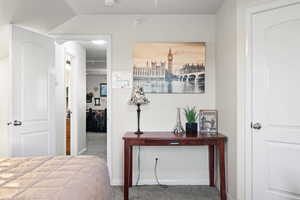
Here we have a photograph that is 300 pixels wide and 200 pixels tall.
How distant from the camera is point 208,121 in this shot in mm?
3131

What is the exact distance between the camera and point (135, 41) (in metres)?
3.23

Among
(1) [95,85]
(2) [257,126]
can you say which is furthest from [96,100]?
(2) [257,126]

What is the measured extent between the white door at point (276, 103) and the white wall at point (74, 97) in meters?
2.89

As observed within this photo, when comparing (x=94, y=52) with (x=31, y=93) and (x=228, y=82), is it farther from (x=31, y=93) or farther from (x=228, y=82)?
(x=228, y=82)

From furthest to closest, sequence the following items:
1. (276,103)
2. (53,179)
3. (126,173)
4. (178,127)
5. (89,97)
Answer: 1. (89,97)
2. (178,127)
3. (126,173)
4. (276,103)
5. (53,179)

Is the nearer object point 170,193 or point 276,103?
point 276,103

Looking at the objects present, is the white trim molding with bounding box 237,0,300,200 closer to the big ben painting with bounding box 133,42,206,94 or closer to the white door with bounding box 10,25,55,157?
the big ben painting with bounding box 133,42,206,94

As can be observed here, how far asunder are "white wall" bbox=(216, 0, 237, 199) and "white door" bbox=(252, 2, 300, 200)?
0.77 ft

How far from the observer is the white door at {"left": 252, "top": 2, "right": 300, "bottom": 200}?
2.05m

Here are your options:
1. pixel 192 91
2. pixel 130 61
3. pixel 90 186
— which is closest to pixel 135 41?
pixel 130 61

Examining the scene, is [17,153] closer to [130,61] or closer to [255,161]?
[130,61]

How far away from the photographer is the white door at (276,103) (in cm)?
205

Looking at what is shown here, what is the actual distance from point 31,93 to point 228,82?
2.47 metres

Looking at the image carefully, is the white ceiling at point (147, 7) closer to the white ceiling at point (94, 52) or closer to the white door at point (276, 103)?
the white door at point (276, 103)
